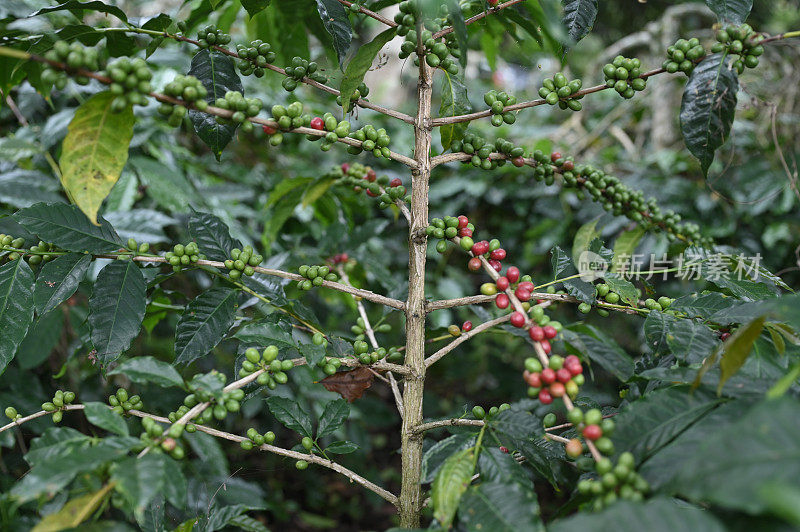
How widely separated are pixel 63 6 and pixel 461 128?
662 millimetres

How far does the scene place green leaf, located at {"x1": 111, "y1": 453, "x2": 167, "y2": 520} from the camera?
20.5 inches

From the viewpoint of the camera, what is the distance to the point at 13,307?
2.67 feet

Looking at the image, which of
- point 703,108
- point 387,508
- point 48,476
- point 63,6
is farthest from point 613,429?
point 387,508

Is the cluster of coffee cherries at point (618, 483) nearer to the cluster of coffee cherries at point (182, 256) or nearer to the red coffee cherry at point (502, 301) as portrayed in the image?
the red coffee cherry at point (502, 301)

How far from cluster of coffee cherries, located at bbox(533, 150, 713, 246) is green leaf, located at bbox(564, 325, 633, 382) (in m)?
0.27

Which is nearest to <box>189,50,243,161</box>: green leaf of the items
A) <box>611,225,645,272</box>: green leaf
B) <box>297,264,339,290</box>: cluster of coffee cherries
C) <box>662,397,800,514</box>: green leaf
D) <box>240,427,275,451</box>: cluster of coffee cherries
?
<box>297,264,339,290</box>: cluster of coffee cherries

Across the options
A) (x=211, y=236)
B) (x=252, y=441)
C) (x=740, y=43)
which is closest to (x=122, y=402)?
(x=252, y=441)

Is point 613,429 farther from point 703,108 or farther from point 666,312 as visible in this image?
point 703,108

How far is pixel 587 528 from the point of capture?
0.46m

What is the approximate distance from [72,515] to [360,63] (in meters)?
0.70

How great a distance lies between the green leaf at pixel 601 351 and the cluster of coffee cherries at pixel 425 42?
1.65 feet

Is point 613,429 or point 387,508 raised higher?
point 613,429

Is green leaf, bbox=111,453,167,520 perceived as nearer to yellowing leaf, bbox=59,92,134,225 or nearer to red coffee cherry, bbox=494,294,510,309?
yellowing leaf, bbox=59,92,134,225

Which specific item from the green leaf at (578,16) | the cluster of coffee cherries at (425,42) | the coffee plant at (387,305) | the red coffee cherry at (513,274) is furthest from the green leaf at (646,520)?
the green leaf at (578,16)
